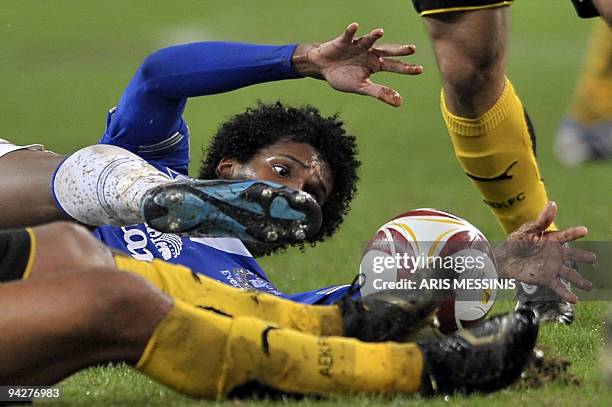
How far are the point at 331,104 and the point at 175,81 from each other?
13381mm

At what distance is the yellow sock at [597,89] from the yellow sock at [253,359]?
855 millimetres

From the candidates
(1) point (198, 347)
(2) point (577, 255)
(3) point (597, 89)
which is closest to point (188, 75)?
(1) point (198, 347)

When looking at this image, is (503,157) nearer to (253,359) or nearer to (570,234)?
(570,234)

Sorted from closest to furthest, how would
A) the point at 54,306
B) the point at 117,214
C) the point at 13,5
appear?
the point at 54,306 < the point at 117,214 < the point at 13,5

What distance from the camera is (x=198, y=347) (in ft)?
11.6

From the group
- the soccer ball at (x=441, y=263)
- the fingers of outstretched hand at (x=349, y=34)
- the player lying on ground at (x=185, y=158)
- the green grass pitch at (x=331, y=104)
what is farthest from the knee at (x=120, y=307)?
the fingers of outstretched hand at (x=349, y=34)

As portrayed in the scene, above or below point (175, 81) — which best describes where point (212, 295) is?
below

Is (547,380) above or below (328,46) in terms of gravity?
below

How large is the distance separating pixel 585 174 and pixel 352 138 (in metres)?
7.83

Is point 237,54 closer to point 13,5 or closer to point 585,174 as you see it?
point 585,174

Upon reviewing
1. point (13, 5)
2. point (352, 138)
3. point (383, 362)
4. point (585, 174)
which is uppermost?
point (383, 362)

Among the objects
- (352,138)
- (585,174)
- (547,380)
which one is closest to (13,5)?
(585,174)

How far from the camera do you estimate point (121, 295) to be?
11.5ft

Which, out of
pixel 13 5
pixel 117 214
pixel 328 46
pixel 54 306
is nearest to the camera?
pixel 54 306
